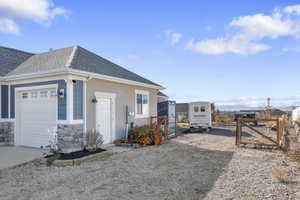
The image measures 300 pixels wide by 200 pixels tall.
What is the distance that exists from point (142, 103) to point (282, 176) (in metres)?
8.00

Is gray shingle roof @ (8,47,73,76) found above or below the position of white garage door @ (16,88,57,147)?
above

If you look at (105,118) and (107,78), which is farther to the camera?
(105,118)

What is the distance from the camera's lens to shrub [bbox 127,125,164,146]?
993 cm

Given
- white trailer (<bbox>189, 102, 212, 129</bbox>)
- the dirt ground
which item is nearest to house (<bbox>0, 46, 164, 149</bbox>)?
the dirt ground

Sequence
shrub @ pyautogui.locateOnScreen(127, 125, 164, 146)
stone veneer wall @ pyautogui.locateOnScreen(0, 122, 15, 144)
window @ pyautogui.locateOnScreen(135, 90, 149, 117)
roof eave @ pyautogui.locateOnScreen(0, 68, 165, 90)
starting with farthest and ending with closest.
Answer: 1. window @ pyautogui.locateOnScreen(135, 90, 149, 117)
2. shrub @ pyautogui.locateOnScreen(127, 125, 164, 146)
3. stone veneer wall @ pyautogui.locateOnScreen(0, 122, 15, 144)
4. roof eave @ pyautogui.locateOnScreen(0, 68, 165, 90)

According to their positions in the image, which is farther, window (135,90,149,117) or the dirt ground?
window (135,90,149,117)

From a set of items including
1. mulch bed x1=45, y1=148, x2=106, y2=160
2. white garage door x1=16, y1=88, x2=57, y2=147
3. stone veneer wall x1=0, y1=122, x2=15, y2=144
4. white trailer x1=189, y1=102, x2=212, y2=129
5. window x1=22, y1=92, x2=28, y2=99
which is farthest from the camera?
white trailer x1=189, y1=102, x2=212, y2=129

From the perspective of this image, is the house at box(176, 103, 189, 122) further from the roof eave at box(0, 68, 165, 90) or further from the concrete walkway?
the concrete walkway

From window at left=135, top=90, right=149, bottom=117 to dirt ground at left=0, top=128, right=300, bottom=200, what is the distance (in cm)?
453

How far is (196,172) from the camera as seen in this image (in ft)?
18.7

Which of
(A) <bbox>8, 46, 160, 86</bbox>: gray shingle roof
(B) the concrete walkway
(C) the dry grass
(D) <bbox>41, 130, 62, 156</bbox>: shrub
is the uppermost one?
(A) <bbox>8, 46, 160, 86</bbox>: gray shingle roof

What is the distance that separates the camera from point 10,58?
37.7ft

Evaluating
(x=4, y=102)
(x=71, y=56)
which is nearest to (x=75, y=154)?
(x=71, y=56)

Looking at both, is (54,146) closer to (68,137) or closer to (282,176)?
(68,137)
